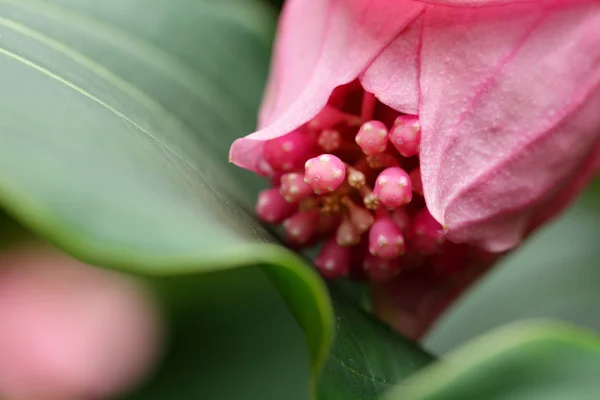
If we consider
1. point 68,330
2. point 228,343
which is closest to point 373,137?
point 228,343

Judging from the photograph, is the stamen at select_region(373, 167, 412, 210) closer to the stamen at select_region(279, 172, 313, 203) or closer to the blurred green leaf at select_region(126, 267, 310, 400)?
the stamen at select_region(279, 172, 313, 203)

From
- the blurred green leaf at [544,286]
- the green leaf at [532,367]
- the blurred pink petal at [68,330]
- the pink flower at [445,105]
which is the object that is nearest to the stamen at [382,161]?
the pink flower at [445,105]

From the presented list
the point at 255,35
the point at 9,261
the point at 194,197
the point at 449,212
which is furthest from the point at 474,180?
the point at 9,261

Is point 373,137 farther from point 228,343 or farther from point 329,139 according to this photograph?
point 228,343

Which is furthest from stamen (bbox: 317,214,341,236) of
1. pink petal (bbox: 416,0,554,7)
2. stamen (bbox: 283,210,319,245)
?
pink petal (bbox: 416,0,554,7)

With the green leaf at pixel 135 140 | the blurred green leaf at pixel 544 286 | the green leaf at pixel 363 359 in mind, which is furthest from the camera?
the blurred green leaf at pixel 544 286

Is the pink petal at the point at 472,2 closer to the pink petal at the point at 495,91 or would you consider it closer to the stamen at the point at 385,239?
the pink petal at the point at 495,91

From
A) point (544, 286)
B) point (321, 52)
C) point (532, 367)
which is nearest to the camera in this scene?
point (532, 367)

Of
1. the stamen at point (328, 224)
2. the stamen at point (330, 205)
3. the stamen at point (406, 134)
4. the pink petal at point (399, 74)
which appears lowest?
the stamen at point (328, 224)
